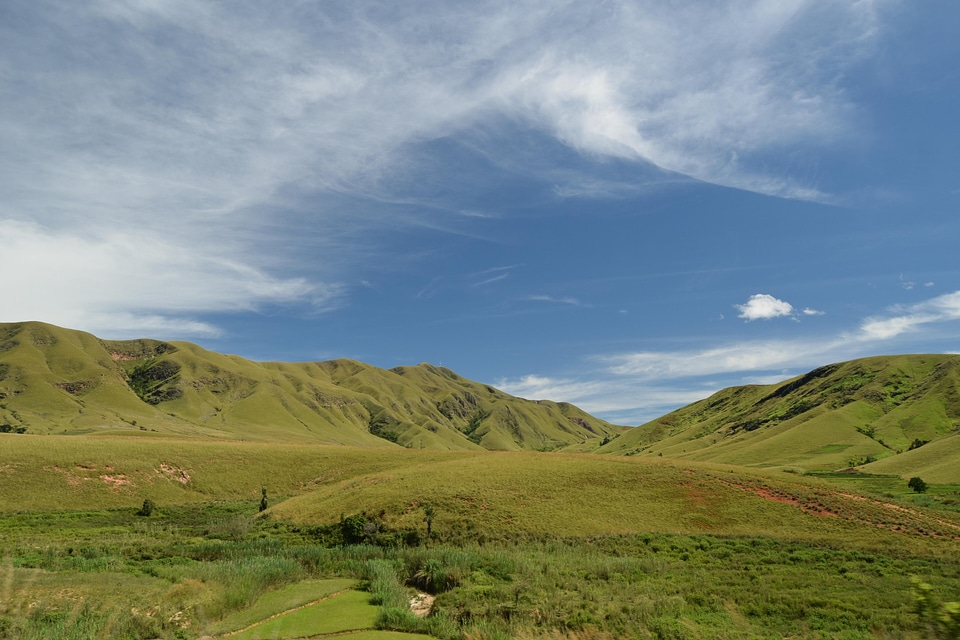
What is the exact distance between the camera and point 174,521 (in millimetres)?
52094

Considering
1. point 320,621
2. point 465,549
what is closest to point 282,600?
point 320,621

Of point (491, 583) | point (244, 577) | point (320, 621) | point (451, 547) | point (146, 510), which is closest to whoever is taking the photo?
point (320, 621)

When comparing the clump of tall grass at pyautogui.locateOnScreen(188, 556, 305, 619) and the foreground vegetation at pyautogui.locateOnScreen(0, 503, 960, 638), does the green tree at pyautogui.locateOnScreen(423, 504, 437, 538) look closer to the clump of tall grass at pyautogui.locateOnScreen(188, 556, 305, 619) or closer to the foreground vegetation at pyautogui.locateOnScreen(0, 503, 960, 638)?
the foreground vegetation at pyautogui.locateOnScreen(0, 503, 960, 638)

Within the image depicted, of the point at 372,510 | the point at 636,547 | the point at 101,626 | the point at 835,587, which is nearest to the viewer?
the point at 101,626

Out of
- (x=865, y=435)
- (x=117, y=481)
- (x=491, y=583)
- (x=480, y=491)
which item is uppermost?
(x=865, y=435)

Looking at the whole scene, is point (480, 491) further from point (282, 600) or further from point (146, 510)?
point (146, 510)

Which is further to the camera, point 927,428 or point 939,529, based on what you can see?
point 927,428

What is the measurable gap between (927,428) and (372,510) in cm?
17716

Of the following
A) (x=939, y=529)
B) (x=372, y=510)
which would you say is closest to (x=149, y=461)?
(x=372, y=510)

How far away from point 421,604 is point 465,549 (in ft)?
39.3

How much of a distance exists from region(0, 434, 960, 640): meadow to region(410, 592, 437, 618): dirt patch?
27.0 inches

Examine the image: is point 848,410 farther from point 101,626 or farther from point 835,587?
point 101,626

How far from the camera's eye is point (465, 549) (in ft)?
123

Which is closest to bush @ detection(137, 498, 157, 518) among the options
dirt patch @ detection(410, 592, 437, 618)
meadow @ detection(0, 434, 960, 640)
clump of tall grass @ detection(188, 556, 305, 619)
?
meadow @ detection(0, 434, 960, 640)
